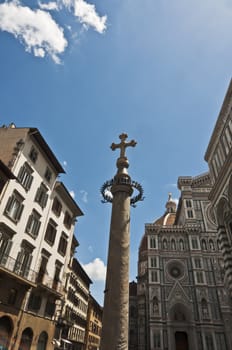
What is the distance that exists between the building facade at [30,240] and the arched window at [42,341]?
0.06 m

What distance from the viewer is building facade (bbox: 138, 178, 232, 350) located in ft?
127

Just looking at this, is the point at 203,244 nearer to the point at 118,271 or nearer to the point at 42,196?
the point at 42,196

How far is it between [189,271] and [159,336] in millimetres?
11532

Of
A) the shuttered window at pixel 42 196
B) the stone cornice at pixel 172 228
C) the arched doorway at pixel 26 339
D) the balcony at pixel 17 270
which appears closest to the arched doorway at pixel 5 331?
the arched doorway at pixel 26 339

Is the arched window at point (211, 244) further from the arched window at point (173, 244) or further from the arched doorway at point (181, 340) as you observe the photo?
the arched doorway at point (181, 340)

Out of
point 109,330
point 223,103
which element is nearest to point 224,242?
point 223,103

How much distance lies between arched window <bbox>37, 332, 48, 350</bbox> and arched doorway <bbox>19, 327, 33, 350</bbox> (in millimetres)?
1344

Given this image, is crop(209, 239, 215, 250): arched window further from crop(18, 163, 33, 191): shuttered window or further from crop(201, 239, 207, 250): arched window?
crop(18, 163, 33, 191): shuttered window

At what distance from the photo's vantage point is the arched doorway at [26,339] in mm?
17456

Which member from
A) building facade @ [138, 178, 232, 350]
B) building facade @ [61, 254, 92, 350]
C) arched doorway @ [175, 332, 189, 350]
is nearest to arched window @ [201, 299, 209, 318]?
building facade @ [138, 178, 232, 350]

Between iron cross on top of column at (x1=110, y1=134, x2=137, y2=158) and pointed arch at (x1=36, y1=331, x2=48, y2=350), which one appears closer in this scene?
iron cross on top of column at (x1=110, y1=134, x2=137, y2=158)

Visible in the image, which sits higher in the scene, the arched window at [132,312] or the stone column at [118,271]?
the arched window at [132,312]

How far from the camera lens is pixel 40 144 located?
23109 millimetres

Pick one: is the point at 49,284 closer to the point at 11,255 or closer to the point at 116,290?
the point at 11,255
